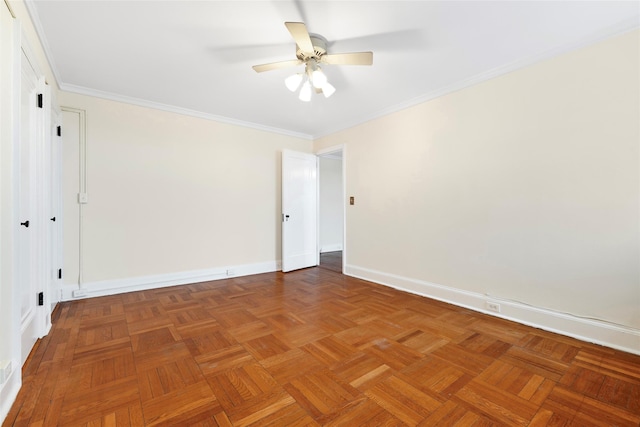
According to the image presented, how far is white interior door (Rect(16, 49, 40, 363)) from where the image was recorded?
1.86 m

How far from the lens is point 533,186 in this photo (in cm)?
244

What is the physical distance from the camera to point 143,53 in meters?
2.43

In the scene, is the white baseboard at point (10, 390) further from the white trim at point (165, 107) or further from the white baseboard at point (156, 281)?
the white trim at point (165, 107)

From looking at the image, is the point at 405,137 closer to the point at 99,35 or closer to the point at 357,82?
the point at 357,82

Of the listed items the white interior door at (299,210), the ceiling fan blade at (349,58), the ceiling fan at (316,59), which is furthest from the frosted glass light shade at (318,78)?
the white interior door at (299,210)

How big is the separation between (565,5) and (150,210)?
4.48 meters

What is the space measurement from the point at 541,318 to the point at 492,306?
39 centimetres

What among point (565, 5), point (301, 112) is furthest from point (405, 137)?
point (565, 5)

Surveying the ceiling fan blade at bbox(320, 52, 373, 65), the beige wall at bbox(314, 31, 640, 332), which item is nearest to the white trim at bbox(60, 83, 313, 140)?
the beige wall at bbox(314, 31, 640, 332)

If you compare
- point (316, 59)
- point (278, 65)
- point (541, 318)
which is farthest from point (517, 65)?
point (541, 318)

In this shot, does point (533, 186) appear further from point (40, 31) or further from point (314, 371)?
point (40, 31)

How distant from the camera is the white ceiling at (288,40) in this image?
1887 millimetres

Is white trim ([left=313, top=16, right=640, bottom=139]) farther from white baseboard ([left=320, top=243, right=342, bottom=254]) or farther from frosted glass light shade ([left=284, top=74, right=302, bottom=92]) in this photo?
white baseboard ([left=320, top=243, right=342, bottom=254])

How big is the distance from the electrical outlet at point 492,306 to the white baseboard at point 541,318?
2cm
